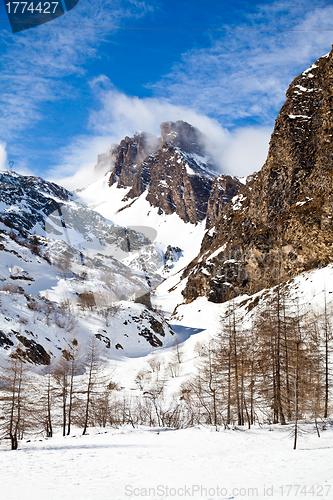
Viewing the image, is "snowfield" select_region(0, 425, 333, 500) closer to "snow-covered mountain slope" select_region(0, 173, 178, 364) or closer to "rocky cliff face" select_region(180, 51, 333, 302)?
"snow-covered mountain slope" select_region(0, 173, 178, 364)

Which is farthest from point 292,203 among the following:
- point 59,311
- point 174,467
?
point 174,467

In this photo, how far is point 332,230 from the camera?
60000mm

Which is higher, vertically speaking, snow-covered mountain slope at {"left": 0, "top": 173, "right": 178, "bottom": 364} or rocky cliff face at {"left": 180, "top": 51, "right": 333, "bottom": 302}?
rocky cliff face at {"left": 180, "top": 51, "right": 333, "bottom": 302}

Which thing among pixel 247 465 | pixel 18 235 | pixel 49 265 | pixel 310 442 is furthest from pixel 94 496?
pixel 18 235

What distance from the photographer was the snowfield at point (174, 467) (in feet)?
38.3

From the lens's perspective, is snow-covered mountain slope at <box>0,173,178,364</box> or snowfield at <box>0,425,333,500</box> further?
snow-covered mountain slope at <box>0,173,178,364</box>

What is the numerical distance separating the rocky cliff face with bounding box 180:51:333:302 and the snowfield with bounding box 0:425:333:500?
166 feet

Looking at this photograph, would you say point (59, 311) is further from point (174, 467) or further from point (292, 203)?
point (292, 203)

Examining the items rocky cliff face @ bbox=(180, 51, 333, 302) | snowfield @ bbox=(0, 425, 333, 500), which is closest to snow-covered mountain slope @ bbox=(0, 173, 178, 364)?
snowfield @ bbox=(0, 425, 333, 500)

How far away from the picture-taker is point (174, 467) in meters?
14.9

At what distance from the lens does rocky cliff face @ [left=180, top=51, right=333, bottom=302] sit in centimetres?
6475

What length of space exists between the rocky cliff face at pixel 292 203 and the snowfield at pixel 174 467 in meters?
50.7

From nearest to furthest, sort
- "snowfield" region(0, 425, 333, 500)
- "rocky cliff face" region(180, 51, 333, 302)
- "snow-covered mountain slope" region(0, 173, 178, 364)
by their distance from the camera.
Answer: "snowfield" region(0, 425, 333, 500) → "snow-covered mountain slope" region(0, 173, 178, 364) → "rocky cliff face" region(180, 51, 333, 302)

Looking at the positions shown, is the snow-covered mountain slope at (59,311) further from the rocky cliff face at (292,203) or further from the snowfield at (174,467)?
the rocky cliff face at (292,203)
